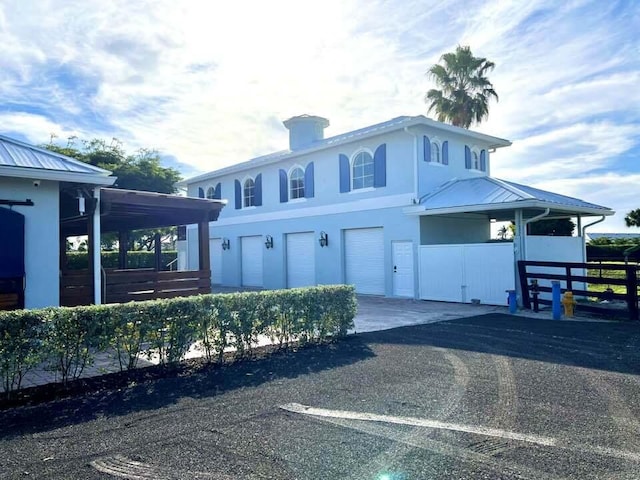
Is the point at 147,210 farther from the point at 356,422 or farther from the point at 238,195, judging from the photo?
the point at 238,195

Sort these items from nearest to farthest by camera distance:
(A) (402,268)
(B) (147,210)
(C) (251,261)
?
(B) (147,210)
(A) (402,268)
(C) (251,261)

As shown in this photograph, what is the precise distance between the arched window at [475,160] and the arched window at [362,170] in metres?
4.13

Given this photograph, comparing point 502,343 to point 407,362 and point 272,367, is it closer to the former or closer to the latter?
point 407,362

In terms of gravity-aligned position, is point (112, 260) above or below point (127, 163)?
below

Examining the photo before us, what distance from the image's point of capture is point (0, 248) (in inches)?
297

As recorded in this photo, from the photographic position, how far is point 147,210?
11461 mm

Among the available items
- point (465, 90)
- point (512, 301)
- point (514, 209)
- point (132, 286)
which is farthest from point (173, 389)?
point (465, 90)

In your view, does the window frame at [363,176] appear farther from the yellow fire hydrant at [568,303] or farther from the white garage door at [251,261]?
the yellow fire hydrant at [568,303]

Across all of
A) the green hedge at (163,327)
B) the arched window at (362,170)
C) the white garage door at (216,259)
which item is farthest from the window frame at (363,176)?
the white garage door at (216,259)

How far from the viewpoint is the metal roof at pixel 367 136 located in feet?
47.3

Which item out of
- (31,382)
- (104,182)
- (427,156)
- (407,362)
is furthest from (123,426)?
(427,156)

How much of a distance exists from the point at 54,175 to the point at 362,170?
10.5m

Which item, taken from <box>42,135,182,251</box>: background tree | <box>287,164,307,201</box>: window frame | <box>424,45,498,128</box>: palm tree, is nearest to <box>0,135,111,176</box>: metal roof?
<box>287,164,307,201</box>: window frame

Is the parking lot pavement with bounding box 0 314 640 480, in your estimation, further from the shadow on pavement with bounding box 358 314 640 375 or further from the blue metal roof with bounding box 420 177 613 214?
the blue metal roof with bounding box 420 177 613 214
